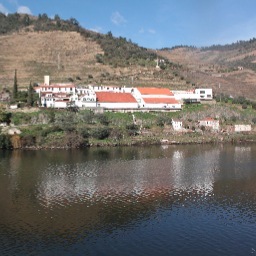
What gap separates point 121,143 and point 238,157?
1893 cm

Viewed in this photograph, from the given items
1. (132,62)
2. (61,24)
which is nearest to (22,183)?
(132,62)

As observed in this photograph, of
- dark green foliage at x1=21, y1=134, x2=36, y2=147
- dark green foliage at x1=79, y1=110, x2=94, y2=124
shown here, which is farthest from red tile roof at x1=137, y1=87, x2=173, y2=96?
dark green foliage at x1=21, y1=134, x2=36, y2=147

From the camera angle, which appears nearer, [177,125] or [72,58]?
[177,125]

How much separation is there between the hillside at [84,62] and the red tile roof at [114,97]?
47.6 ft

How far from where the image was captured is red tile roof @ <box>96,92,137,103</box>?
3114 inches

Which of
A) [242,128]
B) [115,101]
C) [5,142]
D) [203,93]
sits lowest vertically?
[5,142]

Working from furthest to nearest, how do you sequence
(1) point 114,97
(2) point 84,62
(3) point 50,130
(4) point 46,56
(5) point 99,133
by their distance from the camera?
(4) point 46,56 → (2) point 84,62 → (1) point 114,97 → (5) point 99,133 → (3) point 50,130

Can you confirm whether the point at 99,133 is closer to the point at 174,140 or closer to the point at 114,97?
the point at 174,140

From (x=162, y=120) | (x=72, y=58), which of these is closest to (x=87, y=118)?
(x=162, y=120)

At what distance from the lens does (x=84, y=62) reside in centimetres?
10869

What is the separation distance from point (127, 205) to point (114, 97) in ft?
162

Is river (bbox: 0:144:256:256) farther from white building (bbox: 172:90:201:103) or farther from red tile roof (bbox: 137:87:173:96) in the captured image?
white building (bbox: 172:90:201:103)

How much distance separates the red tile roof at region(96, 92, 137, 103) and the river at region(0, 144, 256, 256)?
26298 mm

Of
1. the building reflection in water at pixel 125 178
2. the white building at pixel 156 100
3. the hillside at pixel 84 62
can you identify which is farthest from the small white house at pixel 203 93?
the building reflection in water at pixel 125 178
